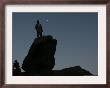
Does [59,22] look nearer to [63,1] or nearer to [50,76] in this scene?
[63,1]

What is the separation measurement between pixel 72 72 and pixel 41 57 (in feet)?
0.46

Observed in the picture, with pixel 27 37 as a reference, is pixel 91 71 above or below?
below

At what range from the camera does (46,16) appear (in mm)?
1037

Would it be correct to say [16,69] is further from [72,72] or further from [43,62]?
[72,72]

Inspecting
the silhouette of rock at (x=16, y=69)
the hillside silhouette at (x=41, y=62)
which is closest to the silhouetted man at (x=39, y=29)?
the hillside silhouette at (x=41, y=62)

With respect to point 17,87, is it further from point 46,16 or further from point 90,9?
point 90,9

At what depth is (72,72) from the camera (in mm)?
1023

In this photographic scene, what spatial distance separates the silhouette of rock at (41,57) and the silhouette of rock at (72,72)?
0.03 meters

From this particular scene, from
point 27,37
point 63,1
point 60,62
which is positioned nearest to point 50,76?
point 60,62

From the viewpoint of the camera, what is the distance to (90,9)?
1.04 meters

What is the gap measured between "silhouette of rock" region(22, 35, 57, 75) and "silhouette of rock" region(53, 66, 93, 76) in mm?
35

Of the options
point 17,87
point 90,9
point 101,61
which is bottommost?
point 17,87

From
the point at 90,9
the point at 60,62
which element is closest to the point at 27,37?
the point at 60,62

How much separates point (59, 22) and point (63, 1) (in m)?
0.09
